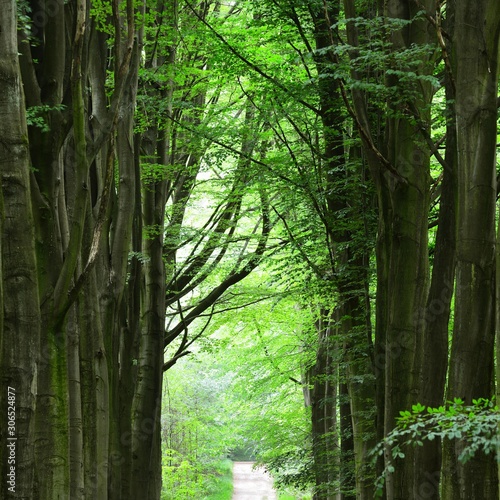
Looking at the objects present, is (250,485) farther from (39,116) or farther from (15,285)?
(15,285)

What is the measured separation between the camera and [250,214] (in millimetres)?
15391

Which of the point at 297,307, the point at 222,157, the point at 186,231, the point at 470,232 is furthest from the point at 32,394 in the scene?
the point at 297,307

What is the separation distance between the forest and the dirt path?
26.1m

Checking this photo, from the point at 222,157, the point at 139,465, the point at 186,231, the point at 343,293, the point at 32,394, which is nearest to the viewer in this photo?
the point at 32,394

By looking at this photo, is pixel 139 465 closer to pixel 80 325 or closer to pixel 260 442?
pixel 80 325

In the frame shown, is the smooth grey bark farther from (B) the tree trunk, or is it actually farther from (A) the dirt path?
(A) the dirt path

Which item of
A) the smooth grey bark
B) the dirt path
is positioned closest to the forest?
the smooth grey bark

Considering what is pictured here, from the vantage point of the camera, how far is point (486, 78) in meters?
5.15

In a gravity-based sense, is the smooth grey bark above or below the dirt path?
above

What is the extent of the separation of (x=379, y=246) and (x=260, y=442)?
14400mm

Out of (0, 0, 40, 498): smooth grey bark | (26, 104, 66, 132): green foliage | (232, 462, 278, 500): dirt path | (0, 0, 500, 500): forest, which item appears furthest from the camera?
(232, 462, 278, 500): dirt path

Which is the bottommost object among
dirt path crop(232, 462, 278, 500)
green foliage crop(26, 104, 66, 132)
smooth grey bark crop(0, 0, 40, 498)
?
dirt path crop(232, 462, 278, 500)

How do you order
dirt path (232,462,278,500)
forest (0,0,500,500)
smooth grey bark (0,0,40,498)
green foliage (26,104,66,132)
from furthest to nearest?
dirt path (232,462,278,500) → green foliage (26,104,66,132) → forest (0,0,500,500) → smooth grey bark (0,0,40,498)

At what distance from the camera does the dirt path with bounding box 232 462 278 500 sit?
39562mm
